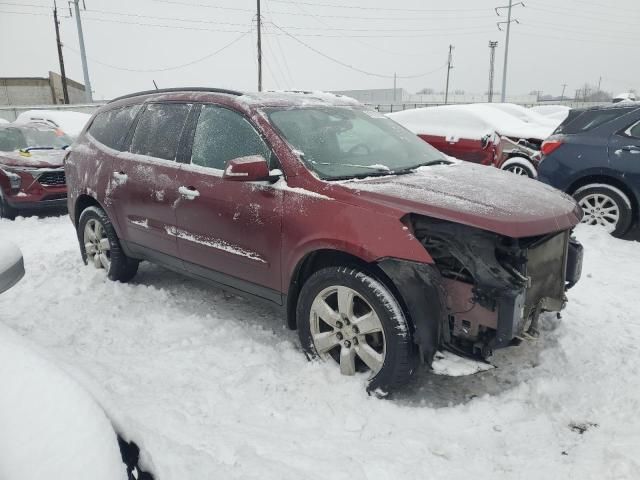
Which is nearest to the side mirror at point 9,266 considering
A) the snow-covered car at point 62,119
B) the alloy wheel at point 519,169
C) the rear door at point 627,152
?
the rear door at point 627,152

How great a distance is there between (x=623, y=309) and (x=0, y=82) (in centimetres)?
4196

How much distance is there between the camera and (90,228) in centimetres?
499

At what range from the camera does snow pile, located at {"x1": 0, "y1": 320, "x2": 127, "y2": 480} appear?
3.58ft

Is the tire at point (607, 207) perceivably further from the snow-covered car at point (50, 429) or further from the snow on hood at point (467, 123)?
the snow-covered car at point (50, 429)

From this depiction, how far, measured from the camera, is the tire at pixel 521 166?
795 centimetres

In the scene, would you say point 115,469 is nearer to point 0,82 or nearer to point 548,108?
point 548,108

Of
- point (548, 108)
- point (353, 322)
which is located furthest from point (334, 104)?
point (548, 108)

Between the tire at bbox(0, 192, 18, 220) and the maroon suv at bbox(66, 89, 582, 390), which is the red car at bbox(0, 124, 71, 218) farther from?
the maroon suv at bbox(66, 89, 582, 390)

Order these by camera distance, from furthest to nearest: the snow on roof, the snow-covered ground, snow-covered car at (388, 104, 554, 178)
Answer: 1. snow-covered car at (388, 104, 554, 178)
2. the snow on roof
3. the snow-covered ground

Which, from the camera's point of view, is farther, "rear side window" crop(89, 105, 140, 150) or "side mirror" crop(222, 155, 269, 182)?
"rear side window" crop(89, 105, 140, 150)

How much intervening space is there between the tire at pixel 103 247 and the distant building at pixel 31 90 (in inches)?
1464

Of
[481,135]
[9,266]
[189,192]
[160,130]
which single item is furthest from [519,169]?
[9,266]

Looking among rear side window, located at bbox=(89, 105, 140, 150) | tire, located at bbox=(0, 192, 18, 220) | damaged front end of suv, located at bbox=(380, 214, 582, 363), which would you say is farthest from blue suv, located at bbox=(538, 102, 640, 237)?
tire, located at bbox=(0, 192, 18, 220)

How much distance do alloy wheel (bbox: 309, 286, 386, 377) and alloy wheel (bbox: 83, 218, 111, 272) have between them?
268cm
